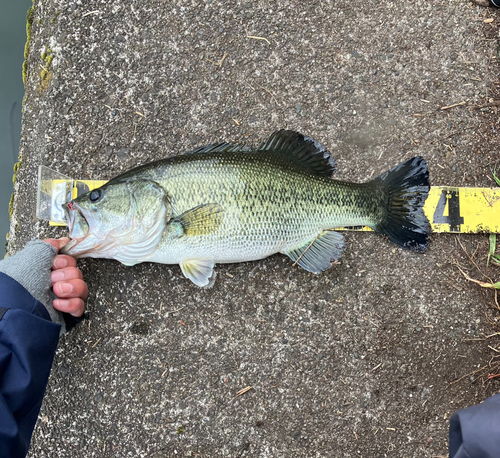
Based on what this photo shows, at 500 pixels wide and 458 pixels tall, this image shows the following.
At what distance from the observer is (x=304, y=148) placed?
2.58 meters

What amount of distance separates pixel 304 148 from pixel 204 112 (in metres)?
0.86

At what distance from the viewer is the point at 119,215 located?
2330 millimetres

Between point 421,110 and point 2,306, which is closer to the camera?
point 2,306

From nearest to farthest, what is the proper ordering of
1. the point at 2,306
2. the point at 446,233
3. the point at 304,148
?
the point at 2,306 < the point at 304,148 < the point at 446,233

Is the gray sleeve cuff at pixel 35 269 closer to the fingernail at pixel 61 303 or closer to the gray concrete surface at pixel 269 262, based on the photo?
the fingernail at pixel 61 303

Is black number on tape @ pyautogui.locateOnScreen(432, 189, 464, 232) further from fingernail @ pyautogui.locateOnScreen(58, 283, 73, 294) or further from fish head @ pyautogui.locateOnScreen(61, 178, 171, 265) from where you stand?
fingernail @ pyautogui.locateOnScreen(58, 283, 73, 294)

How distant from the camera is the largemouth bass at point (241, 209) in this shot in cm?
234

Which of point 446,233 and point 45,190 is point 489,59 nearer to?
point 446,233

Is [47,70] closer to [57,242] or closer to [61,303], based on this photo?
[57,242]

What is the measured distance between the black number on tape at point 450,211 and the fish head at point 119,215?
203cm

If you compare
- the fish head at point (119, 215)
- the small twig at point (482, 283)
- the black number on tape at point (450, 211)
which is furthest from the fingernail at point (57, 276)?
the small twig at point (482, 283)

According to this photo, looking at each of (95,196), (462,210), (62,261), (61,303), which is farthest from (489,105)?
(61,303)

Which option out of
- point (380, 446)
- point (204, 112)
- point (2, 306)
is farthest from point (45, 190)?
point (380, 446)

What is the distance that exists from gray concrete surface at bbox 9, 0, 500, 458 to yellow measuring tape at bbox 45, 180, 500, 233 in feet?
0.41
